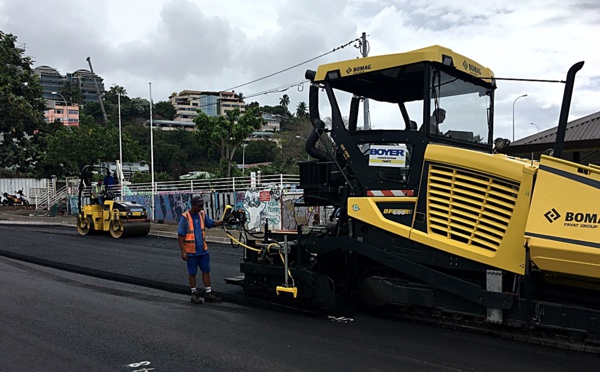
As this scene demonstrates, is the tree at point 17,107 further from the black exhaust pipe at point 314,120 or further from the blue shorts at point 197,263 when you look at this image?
the black exhaust pipe at point 314,120

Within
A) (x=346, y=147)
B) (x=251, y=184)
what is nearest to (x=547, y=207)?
(x=346, y=147)

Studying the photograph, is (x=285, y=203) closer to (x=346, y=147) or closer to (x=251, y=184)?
(x=251, y=184)

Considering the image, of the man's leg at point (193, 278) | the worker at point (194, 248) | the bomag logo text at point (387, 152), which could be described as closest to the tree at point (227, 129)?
the worker at point (194, 248)

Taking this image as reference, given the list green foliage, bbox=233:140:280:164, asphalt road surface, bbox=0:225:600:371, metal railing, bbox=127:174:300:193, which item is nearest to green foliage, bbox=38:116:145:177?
metal railing, bbox=127:174:300:193

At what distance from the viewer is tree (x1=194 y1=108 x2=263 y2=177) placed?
1379 inches

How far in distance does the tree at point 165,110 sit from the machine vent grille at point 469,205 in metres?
114

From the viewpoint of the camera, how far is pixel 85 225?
18219mm

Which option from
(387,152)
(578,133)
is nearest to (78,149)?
(578,133)

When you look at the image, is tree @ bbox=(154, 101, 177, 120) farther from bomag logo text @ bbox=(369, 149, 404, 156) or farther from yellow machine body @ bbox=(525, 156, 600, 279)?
yellow machine body @ bbox=(525, 156, 600, 279)

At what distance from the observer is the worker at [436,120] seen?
5383 millimetres

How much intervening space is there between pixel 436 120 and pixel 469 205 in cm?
100

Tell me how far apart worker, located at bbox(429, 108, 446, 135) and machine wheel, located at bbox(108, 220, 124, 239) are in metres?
14.0

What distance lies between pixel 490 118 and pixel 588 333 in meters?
2.60

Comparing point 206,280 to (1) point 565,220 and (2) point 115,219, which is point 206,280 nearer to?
(1) point 565,220
